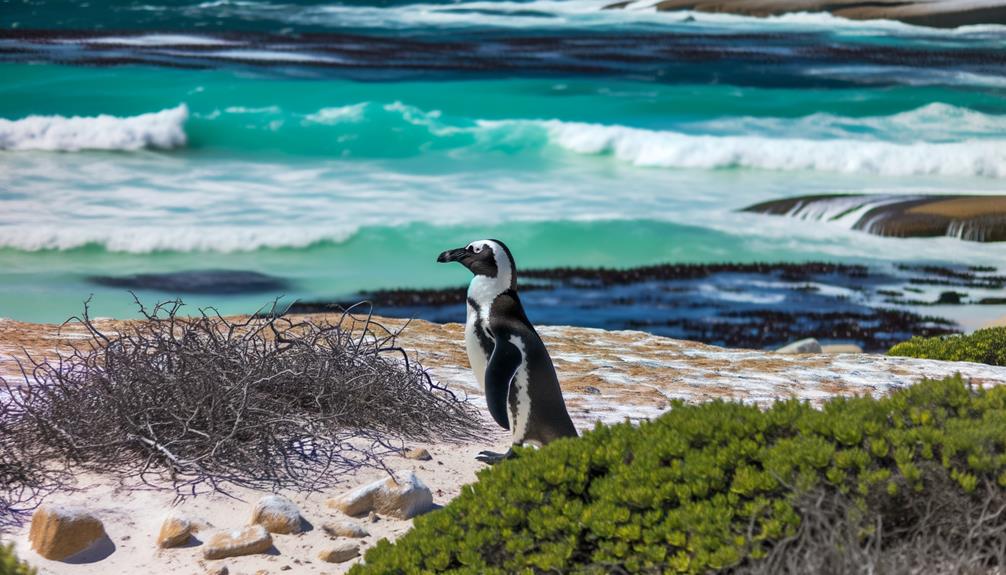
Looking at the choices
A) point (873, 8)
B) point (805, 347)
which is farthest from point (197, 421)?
point (873, 8)

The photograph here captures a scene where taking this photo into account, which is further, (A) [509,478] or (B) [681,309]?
(B) [681,309]

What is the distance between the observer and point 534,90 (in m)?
22.5

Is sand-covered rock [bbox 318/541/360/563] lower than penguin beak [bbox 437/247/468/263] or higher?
lower

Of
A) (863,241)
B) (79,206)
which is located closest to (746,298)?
(863,241)

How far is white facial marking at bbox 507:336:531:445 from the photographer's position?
20.5ft

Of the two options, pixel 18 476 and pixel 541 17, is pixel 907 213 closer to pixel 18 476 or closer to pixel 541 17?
pixel 541 17

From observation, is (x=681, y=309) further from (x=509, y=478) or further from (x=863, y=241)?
(x=509, y=478)

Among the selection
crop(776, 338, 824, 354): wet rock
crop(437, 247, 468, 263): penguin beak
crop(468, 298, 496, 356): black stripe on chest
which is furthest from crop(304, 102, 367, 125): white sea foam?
crop(468, 298, 496, 356): black stripe on chest

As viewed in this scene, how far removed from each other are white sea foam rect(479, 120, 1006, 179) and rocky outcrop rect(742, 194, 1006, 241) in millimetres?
1564

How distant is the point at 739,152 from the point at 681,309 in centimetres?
666

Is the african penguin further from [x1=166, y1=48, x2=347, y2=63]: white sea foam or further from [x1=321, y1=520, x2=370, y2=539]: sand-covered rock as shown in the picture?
[x1=166, y1=48, x2=347, y2=63]: white sea foam

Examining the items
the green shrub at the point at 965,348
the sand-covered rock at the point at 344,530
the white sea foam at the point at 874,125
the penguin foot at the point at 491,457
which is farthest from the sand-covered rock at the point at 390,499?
the white sea foam at the point at 874,125

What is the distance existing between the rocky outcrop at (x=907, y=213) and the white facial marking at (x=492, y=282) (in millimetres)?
14612

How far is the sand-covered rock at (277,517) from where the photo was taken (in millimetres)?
5598
